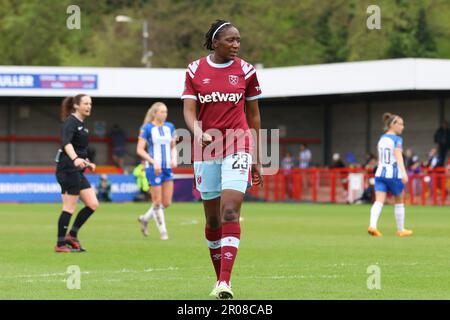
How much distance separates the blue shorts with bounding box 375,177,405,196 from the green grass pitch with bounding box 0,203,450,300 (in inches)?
31.2

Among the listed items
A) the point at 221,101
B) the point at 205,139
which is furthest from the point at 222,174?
the point at 221,101

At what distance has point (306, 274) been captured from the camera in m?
12.3

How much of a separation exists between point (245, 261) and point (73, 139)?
321 centimetres

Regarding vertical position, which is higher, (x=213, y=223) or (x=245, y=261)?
(x=213, y=223)

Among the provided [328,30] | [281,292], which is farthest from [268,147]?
[281,292]

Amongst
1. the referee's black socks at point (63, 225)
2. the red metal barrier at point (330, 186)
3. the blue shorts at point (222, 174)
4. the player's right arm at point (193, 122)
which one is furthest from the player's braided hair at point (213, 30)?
the red metal barrier at point (330, 186)

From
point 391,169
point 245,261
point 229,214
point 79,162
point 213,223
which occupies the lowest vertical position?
point 245,261

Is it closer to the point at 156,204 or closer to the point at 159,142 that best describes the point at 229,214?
the point at 156,204

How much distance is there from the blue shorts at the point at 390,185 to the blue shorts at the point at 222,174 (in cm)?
940

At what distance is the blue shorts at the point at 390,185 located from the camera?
19469 millimetres

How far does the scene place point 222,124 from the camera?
10.3 meters

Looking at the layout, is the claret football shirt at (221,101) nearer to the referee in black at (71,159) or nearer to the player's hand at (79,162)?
the player's hand at (79,162)
